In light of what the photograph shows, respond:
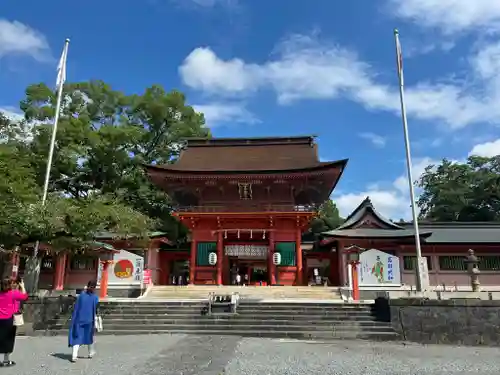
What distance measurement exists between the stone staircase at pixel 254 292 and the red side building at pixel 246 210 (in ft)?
8.37

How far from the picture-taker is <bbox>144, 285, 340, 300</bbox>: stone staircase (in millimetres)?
18984

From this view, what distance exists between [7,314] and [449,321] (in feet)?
38.4

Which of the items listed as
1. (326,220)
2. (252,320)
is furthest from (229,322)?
(326,220)

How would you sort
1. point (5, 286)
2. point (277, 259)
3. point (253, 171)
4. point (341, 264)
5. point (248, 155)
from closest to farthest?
point (5, 286)
point (341, 264)
point (277, 259)
point (253, 171)
point (248, 155)

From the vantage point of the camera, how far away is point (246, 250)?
24188 millimetres

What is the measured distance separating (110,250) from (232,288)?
246 inches

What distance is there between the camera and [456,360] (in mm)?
8961

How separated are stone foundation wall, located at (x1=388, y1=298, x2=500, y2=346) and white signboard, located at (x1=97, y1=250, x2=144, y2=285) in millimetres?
12022

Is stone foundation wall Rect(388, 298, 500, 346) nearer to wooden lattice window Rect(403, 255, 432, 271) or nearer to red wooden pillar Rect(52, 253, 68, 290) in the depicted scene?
wooden lattice window Rect(403, 255, 432, 271)

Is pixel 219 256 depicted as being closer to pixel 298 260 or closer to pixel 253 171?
pixel 298 260

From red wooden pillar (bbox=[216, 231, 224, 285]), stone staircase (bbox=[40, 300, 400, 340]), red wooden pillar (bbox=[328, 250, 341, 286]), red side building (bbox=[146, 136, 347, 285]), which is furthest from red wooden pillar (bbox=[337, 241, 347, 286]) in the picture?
stone staircase (bbox=[40, 300, 400, 340])

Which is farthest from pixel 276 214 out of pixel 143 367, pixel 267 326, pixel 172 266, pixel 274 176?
pixel 143 367

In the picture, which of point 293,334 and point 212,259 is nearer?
point 293,334

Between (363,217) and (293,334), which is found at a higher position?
(363,217)
